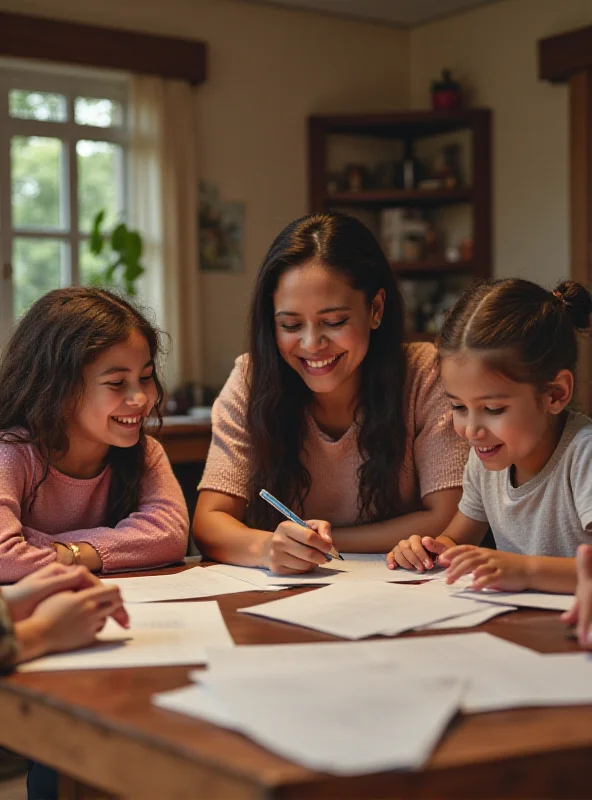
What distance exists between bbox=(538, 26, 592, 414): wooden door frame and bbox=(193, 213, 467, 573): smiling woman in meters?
2.82

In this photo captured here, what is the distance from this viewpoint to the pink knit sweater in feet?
6.72

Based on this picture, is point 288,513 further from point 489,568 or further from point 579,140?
point 579,140

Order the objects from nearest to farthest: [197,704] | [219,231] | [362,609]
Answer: [197,704], [362,609], [219,231]

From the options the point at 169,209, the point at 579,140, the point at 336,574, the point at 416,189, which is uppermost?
the point at 579,140

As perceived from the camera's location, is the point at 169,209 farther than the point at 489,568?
Yes

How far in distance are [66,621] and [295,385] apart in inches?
40.0

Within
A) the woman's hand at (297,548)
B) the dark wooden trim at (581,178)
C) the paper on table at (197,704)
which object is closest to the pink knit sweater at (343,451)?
the woman's hand at (297,548)

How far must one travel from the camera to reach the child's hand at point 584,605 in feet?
3.87

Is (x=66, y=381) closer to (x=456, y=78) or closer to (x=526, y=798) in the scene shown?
(x=526, y=798)

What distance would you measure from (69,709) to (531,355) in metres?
0.97

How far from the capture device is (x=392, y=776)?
0.79 m

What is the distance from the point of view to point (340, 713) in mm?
888

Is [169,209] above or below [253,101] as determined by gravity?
below

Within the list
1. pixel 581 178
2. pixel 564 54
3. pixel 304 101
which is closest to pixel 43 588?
pixel 581 178
